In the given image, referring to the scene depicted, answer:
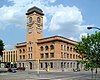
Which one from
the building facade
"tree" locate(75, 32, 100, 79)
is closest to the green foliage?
"tree" locate(75, 32, 100, 79)

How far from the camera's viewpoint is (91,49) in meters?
38.4

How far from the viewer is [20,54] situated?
5079 inches

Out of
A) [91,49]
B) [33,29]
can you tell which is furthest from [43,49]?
[91,49]

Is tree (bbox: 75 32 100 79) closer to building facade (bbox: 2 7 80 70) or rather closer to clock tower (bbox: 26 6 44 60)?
building facade (bbox: 2 7 80 70)

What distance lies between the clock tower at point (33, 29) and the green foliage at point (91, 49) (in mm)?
76533

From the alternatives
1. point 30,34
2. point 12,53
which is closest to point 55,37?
point 30,34

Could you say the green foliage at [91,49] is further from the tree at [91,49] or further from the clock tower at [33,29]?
the clock tower at [33,29]

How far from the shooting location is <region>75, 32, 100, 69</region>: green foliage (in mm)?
37938

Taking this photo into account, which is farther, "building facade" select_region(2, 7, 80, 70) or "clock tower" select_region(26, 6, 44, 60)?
"clock tower" select_region(26, 6, 44, 60)

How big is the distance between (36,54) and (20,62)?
44.8ft

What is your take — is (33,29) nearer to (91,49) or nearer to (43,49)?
(43,49)

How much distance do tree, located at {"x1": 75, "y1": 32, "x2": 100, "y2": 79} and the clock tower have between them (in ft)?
251

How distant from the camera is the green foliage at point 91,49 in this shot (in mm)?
37938

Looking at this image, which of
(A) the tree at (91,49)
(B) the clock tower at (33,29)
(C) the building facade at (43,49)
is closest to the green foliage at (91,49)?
(A) the tree at (91,49)
